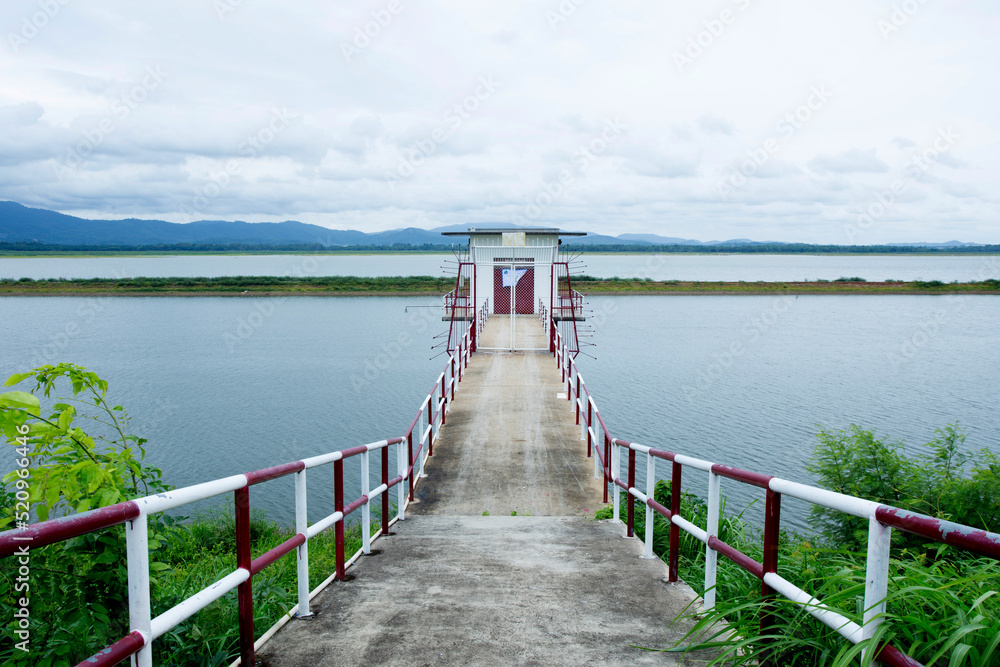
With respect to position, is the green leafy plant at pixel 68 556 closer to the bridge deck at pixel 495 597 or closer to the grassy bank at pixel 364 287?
the bridge deck at pixel 495 597

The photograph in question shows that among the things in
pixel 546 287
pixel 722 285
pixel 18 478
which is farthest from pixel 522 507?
pixel 722 285

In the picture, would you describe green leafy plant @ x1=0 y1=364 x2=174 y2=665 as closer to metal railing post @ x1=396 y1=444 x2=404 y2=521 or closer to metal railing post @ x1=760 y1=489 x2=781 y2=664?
metal railing post @ x1=760 y1=489 x2=781 y2=664

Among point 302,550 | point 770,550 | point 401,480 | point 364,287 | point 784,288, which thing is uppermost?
point 784,288

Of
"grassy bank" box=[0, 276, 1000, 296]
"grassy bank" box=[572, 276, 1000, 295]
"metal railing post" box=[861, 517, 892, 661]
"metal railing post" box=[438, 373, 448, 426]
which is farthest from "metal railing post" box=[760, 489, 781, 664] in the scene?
"grassy bank" box=[572, 276, 1000, 295]

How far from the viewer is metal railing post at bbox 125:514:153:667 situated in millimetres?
2260

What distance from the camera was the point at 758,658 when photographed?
286cm

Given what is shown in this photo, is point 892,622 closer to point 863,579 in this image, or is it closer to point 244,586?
point 863,579

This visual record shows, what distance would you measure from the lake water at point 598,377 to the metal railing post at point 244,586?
10739mm

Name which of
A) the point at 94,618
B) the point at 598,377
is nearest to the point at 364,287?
the point at 598,377

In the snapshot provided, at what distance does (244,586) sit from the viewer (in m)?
3.15

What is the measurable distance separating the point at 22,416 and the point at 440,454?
852 centimetres

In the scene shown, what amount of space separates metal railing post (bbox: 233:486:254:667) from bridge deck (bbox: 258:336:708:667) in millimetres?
161

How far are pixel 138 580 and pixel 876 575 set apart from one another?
2523 mm

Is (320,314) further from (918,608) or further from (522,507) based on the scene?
(918,608)
